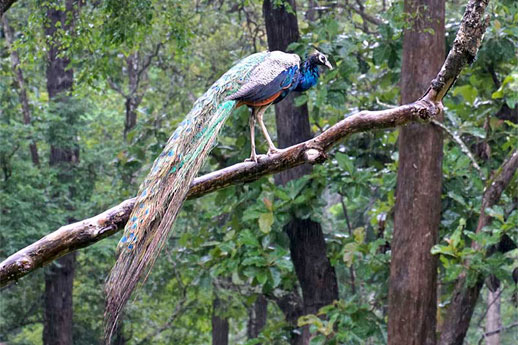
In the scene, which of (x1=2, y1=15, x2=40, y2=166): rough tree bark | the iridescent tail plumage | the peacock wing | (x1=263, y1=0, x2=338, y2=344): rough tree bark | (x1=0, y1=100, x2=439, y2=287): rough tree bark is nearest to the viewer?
the iridescent tail plumage

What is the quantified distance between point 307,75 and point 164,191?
1.56m

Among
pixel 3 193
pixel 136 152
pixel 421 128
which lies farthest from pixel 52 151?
pixel 421 128

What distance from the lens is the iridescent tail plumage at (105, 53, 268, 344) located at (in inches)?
134

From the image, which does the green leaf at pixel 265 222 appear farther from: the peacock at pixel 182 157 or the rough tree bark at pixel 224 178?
the rough tree bark at pixel 224 178

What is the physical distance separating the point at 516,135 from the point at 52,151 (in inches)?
286

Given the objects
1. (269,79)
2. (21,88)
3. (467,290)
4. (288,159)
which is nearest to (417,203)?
(467,290)

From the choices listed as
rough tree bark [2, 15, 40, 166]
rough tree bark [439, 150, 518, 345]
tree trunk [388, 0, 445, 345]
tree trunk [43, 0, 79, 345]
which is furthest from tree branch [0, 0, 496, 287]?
tree trunk [43, 0, 79, 345]

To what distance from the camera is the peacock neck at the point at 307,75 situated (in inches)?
194

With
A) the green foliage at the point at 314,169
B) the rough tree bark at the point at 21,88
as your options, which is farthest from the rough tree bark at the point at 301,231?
the rough tree bark at the point at 21,88

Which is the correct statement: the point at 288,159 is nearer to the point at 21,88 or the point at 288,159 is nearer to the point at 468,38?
the point at 468,38

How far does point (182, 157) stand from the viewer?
155 inches

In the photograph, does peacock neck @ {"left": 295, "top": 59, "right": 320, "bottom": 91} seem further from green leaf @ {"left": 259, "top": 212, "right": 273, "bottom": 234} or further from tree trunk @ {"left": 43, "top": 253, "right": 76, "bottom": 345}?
tree trunk @ {"left": 43, "top": 253, "right": 76, "bottom": 345}

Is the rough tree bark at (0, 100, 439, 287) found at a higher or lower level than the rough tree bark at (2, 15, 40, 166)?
lower

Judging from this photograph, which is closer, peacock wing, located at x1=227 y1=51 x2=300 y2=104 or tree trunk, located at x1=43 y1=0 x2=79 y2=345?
peacock wing, located at x1=227 y1=51 x2=300 y2=104
